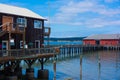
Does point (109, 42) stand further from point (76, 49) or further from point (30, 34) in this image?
point (30, 34)

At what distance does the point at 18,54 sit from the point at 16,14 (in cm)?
749

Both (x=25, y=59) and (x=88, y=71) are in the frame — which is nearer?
(x=25, y=59)

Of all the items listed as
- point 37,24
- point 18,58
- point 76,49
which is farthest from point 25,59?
point 76,49

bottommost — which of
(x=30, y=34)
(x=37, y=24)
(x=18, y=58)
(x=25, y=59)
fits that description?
Answer: (x=25, y=59)

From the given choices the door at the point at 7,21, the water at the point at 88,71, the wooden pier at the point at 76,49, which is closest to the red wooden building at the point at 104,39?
the wooden pier at the point at 76,49

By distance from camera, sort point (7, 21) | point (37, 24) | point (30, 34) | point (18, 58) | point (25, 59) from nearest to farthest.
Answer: point (18, 58)
point (25, 59)
point (7, 21)
point (30, 34)
point (37, 24)

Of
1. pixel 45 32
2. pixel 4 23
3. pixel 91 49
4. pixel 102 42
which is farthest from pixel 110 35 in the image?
pixel 4 23

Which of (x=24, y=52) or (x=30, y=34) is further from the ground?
(x=30, y=34)

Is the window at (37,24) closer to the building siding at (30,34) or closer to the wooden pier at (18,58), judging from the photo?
the building siding at (30,34)

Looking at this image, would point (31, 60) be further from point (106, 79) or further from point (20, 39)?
point (106, 79)

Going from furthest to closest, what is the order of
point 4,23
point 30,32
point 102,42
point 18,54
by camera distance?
point 102,42, point 30,32, point 4,23, point 18,54

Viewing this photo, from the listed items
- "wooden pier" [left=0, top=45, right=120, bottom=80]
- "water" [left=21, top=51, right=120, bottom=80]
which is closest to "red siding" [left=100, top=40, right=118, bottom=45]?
"water" [left=21, top=51, right=120, bottom=80]

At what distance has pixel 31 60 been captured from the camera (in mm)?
38500

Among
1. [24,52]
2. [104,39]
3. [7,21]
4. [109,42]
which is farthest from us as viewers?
[104,39]
